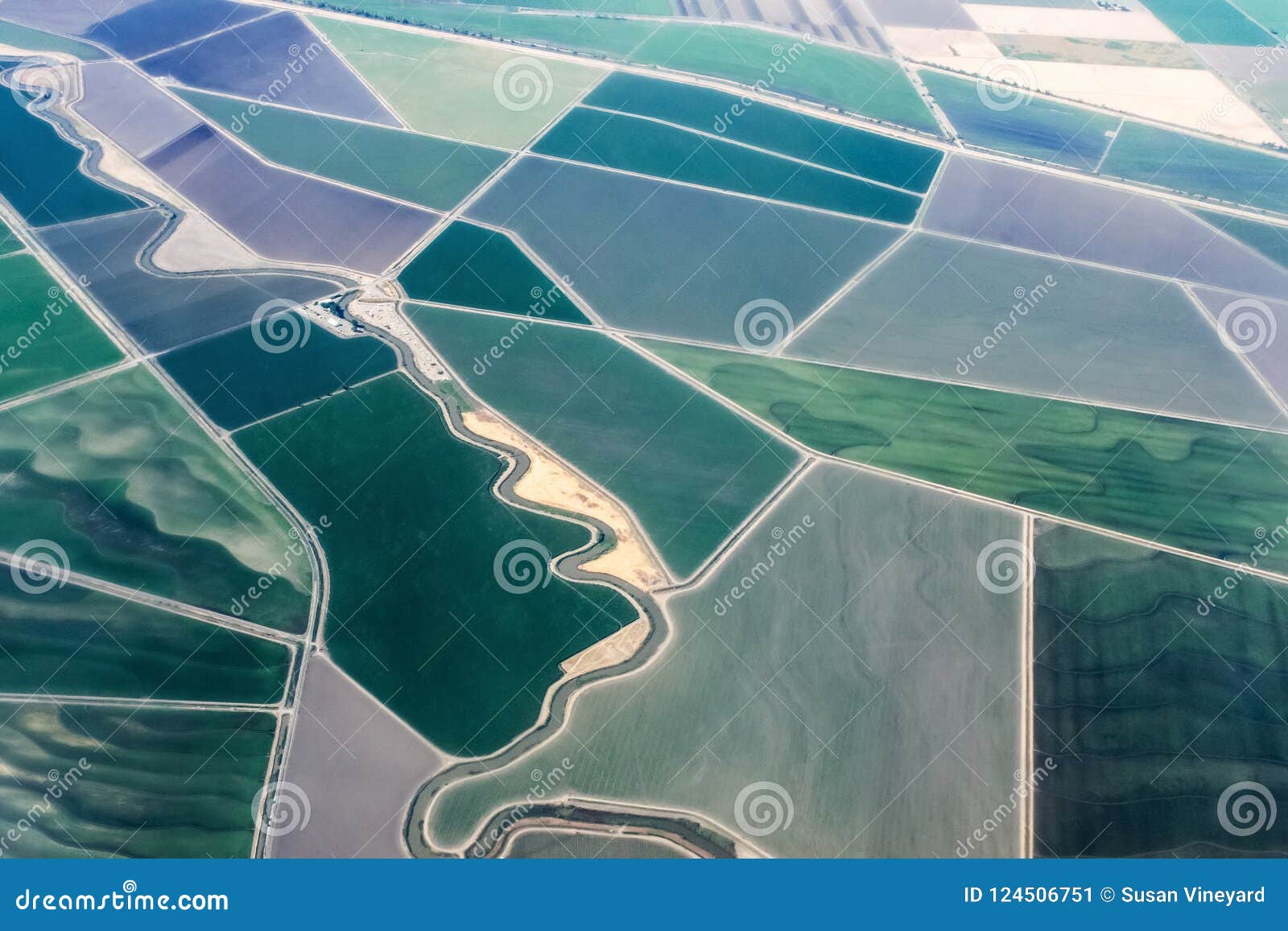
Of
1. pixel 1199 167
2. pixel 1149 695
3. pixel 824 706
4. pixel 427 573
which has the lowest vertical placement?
pixel 824 706

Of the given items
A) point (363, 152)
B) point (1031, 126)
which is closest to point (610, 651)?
point (363, 152)

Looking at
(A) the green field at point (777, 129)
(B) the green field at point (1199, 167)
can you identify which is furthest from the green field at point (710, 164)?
(B) the green field at point (1199, 167)

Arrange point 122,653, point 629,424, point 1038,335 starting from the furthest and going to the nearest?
point 1038,335, point 629,424, point 122,653

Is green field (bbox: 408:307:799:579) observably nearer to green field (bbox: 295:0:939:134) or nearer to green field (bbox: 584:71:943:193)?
green field (bbox: 584:71:943:193)

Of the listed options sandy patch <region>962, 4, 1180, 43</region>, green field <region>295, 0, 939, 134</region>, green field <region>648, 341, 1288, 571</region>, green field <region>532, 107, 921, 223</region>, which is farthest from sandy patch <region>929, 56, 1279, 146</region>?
green field <region>648, 341, 1288, 571</region>

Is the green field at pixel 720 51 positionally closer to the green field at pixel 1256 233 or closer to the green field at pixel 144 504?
the green field at pixel 1256 233

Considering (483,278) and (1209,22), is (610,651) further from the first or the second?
(1209,22)
